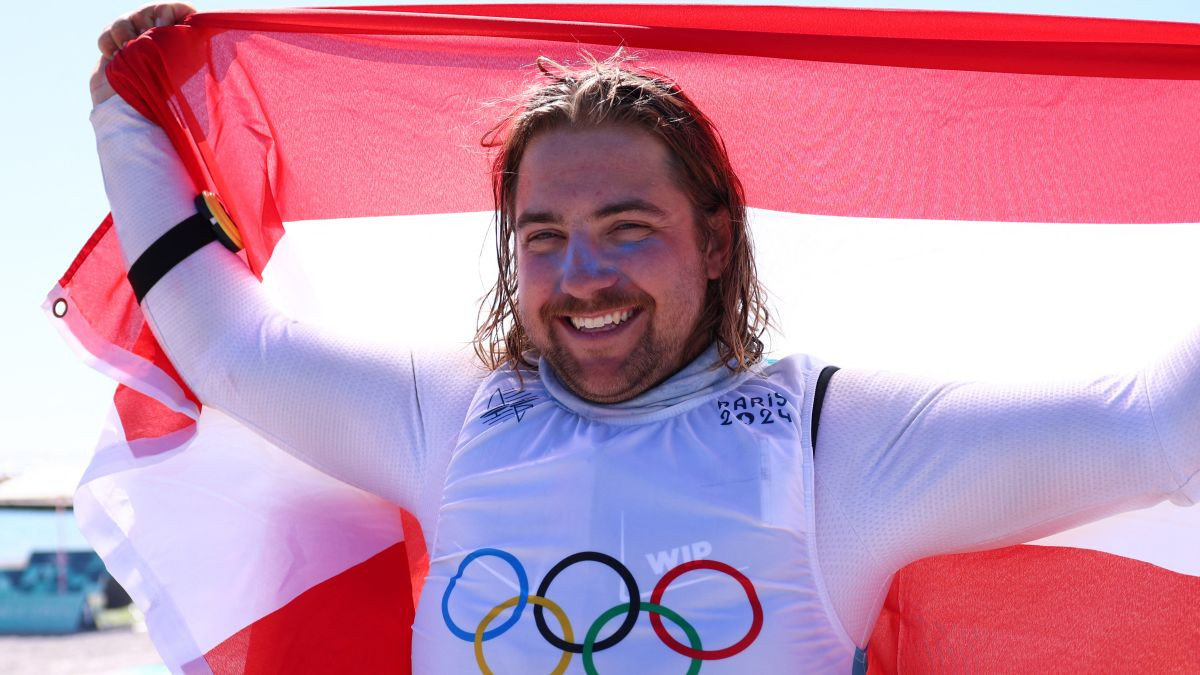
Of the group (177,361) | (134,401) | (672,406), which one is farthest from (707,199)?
(134,401)

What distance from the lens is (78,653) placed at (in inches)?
558

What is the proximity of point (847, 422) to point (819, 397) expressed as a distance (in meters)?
0.09

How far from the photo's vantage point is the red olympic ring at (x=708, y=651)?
1.87 metres

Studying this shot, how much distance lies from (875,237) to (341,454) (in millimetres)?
1261

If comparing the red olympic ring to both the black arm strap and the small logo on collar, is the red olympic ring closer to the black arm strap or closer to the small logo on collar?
the small logo on collar

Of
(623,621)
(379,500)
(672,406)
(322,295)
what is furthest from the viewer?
(322,295)

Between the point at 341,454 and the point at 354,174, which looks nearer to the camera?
the point at 341,454

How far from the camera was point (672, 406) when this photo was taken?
7.06ft

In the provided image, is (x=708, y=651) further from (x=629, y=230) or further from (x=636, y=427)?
(x=629, y=230)

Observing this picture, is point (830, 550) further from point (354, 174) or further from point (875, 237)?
point (354, 174)

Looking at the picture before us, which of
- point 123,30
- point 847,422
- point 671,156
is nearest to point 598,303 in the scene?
point 671,156

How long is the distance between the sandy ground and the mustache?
10963 mm

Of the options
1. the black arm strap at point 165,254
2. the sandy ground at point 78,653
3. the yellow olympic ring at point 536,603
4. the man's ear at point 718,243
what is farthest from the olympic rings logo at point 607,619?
the sandy ground at point 78,653

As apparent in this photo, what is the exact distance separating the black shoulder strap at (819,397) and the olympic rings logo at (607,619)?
0.31m
